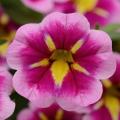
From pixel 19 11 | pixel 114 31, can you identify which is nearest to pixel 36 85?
pixel 114 31

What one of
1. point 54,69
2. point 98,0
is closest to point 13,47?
point 54,69

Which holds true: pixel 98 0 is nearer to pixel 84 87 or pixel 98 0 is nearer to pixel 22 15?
pixel 22 15

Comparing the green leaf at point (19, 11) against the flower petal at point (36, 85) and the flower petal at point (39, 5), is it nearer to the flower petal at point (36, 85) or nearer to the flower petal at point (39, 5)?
the flower petal at point (39, 5)

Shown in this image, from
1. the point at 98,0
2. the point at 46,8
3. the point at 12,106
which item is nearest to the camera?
the point at 12,106

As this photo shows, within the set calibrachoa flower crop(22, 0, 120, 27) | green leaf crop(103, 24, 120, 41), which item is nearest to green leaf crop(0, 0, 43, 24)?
calibrachoa flower crop(22, 0, 120, 27)

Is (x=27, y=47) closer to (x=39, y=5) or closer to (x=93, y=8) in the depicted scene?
(x=39, y=5)

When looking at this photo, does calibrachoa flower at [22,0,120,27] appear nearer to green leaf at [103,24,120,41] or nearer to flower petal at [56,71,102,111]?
green leaf at [103,24,120,41]
